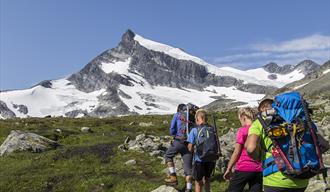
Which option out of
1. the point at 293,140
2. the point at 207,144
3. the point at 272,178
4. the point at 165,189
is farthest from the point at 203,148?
the point at 293,140

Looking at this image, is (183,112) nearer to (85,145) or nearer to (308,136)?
(308,136)

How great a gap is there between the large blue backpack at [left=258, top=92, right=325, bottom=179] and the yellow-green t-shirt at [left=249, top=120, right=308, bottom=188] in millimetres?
111

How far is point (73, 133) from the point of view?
36.8m

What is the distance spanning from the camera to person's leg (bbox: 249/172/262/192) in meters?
11.4

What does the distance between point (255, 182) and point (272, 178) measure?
3188 mm

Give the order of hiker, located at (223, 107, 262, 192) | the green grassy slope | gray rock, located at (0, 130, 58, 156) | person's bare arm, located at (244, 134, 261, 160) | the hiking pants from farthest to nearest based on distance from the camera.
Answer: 1. gray rock, located at (0, 130, 58, 156)
2. the green grassy slope
3. the hiking pants
4. hiker, located at (223, 107, 262, 192)
5. person's bare arm, located at (244, 134, 261, 160)

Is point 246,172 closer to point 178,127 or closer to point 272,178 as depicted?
point 272,178

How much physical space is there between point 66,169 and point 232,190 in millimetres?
14768

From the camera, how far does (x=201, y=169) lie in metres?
14.4

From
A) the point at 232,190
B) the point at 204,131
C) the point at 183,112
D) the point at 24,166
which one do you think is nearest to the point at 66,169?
the point at 24,166

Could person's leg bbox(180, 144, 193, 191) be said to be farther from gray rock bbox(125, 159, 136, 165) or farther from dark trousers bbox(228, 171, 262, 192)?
gray rock bbox(125, 159, 136, 165)

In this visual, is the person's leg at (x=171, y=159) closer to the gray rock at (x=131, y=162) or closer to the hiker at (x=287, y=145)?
the gray rock at (x=131, y=162)

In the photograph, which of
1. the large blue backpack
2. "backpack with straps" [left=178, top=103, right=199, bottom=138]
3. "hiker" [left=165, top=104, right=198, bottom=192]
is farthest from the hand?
"backpack with straps" [left=178, top=103, right=199, bottom=138]

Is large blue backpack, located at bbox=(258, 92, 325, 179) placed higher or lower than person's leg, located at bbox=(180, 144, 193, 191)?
higher
